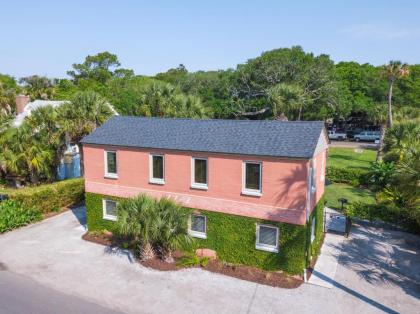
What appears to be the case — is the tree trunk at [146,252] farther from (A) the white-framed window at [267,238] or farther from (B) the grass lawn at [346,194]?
(B) the grass lawn at [346,194]

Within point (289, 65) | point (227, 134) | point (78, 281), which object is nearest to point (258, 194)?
point (227, 134)

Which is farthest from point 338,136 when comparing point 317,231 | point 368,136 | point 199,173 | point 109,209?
point 109,209

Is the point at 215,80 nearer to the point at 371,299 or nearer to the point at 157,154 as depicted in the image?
the point at 157,154

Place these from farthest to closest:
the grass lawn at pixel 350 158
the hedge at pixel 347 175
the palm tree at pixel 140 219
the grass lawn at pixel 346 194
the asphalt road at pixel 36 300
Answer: the grass lawn at pixel 350 158 < the hedge at pixel 347 175 < the grass lawn at pixel 346 194 < the palm tree at pixel 140 219 < the asphalt road at pixel 36 300

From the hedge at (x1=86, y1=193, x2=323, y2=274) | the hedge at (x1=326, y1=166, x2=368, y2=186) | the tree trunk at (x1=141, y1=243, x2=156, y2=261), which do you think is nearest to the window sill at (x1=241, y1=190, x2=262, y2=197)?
the hedge at (x1=86, y1=193, x2=323, y2=274)

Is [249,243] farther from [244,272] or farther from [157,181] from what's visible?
[157,181]

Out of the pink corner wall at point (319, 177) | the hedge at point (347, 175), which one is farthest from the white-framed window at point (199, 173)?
the hedge at point (347, 175)

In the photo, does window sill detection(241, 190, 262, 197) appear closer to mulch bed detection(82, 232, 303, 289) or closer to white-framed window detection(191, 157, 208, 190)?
white-framed window detection(191, 157, 208, 190)
